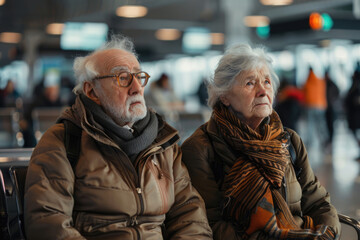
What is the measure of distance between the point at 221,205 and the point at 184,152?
342 mm

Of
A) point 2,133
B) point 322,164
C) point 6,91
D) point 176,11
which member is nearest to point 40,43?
point 176,11

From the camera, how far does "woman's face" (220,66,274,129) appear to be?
Answer: 8.86 ft

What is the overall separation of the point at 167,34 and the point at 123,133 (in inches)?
814

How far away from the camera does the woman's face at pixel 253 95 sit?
2.70 meters

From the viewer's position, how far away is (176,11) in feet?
52.5

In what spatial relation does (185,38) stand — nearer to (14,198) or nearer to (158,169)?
(158,169)

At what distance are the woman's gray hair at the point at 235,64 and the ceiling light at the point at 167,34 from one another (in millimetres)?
18027

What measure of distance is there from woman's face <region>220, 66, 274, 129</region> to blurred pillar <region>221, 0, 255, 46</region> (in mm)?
7009

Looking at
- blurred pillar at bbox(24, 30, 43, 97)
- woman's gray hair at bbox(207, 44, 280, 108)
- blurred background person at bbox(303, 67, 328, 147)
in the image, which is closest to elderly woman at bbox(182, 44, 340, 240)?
woman's gray hair at bbox(207, 44, 280, 108)

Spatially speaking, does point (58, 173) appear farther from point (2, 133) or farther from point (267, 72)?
point (2, 133)

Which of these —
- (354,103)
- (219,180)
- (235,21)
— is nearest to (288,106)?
(354,103)

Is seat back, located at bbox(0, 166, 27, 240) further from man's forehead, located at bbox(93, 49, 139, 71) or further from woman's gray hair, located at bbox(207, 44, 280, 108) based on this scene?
woman's gray hair, located at bbox(207, 44, 280, 108)

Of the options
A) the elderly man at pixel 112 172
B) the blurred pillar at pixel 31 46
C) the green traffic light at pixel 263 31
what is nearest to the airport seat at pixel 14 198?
the elderly man at pixel 112 172

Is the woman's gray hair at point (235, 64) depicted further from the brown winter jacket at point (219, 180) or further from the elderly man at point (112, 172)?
the elderly man at point (112, 172)
